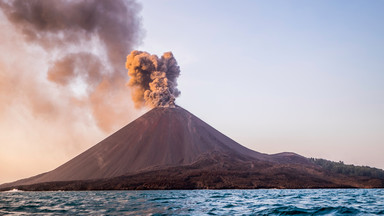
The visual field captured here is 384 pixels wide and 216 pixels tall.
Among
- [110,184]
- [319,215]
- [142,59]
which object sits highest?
[142,59]

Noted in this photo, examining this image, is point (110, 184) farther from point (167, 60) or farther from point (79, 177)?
point (167, 60)

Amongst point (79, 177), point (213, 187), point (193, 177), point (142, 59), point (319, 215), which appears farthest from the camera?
point (79, 177)

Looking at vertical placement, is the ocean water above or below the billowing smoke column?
below

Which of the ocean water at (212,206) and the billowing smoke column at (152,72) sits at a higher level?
the billowing smoke column at (152,72)

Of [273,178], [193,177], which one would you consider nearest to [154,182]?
[193,177]

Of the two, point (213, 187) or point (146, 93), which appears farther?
point (146, 93)

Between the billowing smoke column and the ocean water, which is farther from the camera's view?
the billowing smoke column

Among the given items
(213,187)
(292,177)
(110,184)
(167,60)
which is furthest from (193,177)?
(167,60)

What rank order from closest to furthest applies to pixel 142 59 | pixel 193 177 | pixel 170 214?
pixel 170 214 → pixel 193 177 → pixel 142 59

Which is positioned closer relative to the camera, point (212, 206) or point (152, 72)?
Answer: point (212, 206)

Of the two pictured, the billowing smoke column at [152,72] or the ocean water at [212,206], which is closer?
the ocean water at [212,206]

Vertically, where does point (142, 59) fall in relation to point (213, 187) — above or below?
above
